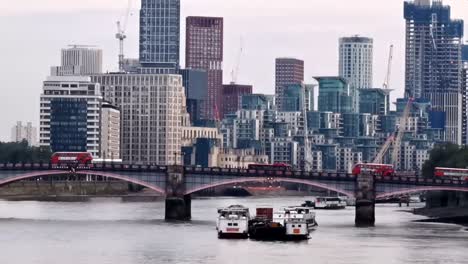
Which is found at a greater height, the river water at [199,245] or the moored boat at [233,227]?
the moored boat at [233,227]

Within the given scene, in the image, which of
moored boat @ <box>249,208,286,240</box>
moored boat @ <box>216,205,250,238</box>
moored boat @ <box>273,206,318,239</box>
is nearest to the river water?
moored boat @ <box>216,205,250,238</box>

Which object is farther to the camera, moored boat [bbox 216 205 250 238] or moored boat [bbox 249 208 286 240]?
moored boat [bbox 216 205 250 238]

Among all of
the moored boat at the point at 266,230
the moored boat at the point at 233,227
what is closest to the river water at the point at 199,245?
the moored boat at the point at 233,227

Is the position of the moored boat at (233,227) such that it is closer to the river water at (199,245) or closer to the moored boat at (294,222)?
the river water at (199,245)

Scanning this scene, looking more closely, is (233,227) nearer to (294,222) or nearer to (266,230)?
(266,230)

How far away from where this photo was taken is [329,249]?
158 meters

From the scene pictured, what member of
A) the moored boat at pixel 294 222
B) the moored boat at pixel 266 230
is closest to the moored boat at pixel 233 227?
the moored boat at pixel 266 230

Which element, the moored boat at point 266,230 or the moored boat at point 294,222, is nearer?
the moored boat at point 266,230

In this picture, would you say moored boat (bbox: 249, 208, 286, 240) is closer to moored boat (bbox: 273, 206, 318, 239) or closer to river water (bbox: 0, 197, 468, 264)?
moored boat (bbox: 273, 206, 318, 239)

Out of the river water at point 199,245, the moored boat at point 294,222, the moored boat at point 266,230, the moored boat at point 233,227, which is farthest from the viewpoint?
the moored boat at point 233,227

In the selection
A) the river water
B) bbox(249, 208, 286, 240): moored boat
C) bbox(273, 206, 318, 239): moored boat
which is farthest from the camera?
bbox(273, 206, 318, 239): moored boat

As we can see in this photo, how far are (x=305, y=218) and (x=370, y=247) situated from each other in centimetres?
2100

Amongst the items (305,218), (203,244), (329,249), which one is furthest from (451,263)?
(305,218)

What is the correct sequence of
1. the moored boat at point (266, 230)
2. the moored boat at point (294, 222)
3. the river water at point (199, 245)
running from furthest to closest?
the moored boat at point (294, 222) < the moored boat at point (266, 230) < the river water at point (199, 245)
